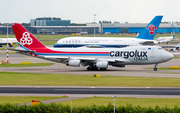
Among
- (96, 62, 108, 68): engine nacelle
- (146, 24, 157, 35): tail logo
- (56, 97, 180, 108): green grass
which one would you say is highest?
(146, 24, 157, 35): tail logo

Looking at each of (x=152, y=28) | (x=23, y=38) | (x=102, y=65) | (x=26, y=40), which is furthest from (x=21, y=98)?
(x=152, y=28)

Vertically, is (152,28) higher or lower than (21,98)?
higher

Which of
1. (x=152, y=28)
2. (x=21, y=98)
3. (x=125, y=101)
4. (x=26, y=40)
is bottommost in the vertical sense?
(x=21, y=98)

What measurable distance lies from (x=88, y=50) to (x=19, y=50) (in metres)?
11.3

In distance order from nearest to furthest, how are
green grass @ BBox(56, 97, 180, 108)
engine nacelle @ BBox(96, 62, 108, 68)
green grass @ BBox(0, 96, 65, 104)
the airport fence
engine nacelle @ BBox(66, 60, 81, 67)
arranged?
the airport fence < green grass @ BBox(56, 97, 180, 108) < green grass @ BBox(0, 96, 65, 104) < engine nacelle @ BBox(96, 62, 108, 68) < engine nacelle @ BBox(66, 60, 81, 67)

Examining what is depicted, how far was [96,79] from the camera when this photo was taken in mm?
40688

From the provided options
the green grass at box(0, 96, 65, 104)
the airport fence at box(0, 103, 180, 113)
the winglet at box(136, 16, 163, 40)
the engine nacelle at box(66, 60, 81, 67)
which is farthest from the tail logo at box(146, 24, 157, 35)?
the airport fence at box(0, 103, 180, 113)

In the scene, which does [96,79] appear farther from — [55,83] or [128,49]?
[128,49]

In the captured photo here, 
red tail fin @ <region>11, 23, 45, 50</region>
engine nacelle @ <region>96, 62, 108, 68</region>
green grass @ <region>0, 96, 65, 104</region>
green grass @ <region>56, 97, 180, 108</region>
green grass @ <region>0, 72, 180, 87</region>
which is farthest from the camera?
red tail fin @ <region>11, 23, 45, 50</region>

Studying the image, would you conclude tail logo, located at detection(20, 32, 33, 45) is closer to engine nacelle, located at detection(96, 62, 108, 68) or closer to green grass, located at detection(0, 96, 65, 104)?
engine nacelle, located at detection(96, 62, 108, 68)

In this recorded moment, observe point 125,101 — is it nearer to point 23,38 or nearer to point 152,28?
point 23,38

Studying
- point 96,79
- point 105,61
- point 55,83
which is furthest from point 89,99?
point 105,61

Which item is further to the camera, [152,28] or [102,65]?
[152,28]

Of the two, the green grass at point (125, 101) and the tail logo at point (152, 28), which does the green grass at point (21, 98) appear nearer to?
the green grass at point (125, 101)
